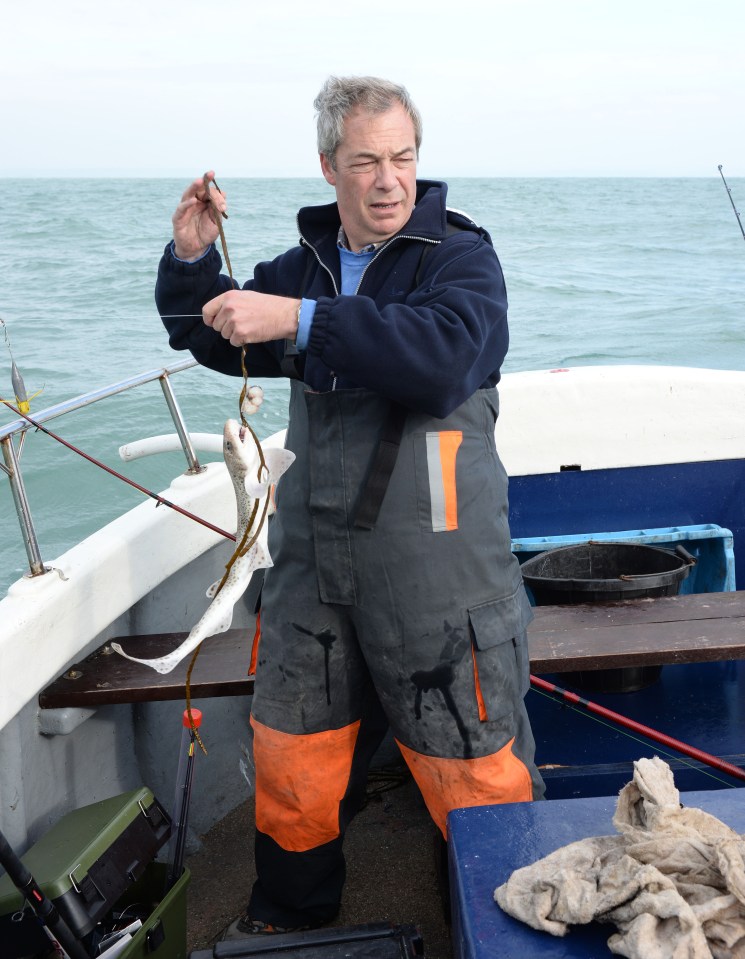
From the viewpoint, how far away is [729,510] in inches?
168

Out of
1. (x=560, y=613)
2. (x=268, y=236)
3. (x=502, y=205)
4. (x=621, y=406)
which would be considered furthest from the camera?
(x=502, y=205)

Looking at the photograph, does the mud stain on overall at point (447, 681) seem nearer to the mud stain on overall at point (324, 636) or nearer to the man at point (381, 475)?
the man at point (381, 475)

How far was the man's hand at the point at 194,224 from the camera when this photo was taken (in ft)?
7.98

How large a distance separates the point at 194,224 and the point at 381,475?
83 centimetres

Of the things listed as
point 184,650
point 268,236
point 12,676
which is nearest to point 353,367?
point 184,650

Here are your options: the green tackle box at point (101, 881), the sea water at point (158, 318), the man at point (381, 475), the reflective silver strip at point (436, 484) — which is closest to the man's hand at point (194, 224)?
the man at point (381, 475)

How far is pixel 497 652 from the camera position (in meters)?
2.43

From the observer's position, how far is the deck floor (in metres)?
3.05

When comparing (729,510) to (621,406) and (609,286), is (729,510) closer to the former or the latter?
(621,406)

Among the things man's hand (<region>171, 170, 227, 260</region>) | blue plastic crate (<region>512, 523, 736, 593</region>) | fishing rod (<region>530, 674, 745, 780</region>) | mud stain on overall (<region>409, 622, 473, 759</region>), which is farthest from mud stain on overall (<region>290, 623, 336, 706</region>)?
blue plastic crate (<region>512, 523, 736, 593</region>)

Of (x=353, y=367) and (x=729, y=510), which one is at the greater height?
(x=353, y=367)

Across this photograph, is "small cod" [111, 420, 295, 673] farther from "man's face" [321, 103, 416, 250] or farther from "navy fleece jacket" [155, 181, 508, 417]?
"man's face" [321, 103, 416, 250]

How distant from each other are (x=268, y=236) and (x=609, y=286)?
7.86 metres

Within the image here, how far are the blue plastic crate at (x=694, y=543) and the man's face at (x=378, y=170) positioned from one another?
1.94m
